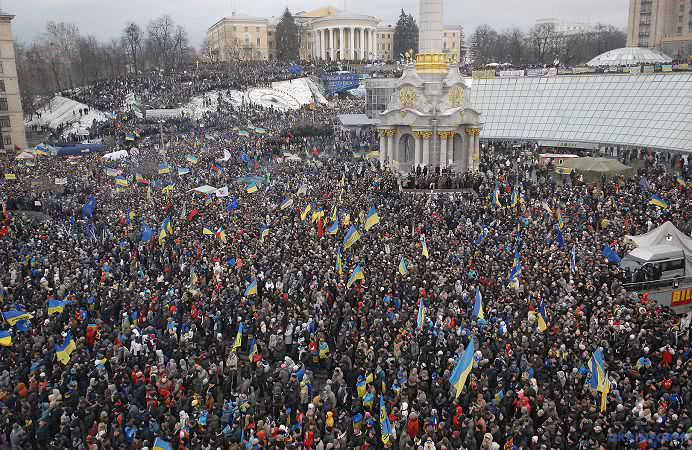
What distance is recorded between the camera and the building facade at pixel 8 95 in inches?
1791

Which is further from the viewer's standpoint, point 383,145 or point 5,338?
point 383,145

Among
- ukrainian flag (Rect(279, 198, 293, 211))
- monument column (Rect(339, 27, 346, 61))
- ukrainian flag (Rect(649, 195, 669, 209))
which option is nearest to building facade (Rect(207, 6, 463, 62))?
monument column (Rect(339, 27, 346, 61))

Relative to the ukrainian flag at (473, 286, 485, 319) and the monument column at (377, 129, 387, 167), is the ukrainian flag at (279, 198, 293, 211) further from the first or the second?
the monument column at (377, 129, 387, 167)

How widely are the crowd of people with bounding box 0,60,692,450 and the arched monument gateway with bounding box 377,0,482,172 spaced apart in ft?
27.2

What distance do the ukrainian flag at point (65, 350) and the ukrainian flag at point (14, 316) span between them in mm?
1912

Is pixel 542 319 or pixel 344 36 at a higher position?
pixel 344 36

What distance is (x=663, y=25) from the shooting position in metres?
72.6

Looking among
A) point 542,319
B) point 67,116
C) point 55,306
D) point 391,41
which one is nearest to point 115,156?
point 55,306

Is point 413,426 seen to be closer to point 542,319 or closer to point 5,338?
point 542,319

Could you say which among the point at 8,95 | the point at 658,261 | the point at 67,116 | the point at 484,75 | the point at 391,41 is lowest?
the point at 658,261

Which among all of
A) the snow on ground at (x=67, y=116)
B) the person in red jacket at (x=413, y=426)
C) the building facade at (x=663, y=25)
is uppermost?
the building facade at (x=663, y=25)

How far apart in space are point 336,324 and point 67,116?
50769 millimetres

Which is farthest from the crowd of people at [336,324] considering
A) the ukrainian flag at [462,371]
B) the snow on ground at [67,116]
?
the snow on ground at [67,116]

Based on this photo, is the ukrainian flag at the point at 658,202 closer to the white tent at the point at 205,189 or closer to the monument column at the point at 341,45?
the white tent at the point at 205,189
